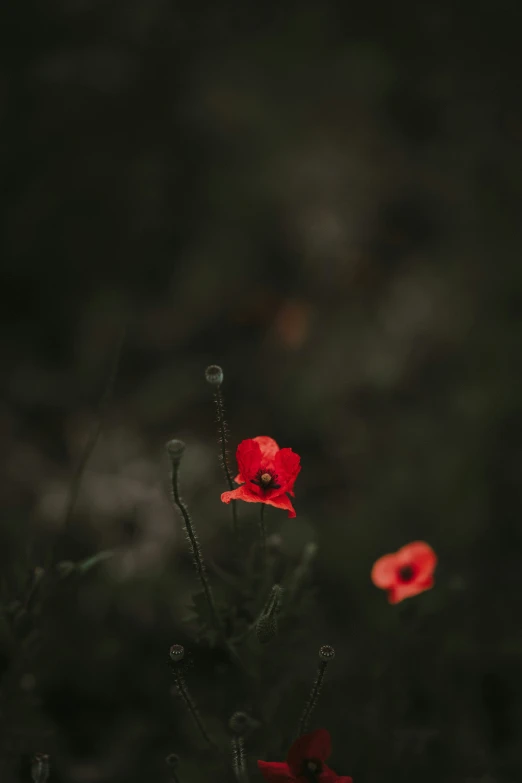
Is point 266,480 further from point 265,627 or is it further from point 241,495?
point 265,627

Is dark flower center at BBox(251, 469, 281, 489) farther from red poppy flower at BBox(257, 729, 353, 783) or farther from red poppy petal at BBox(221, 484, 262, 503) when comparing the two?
red poppy flower at BBox(257, 729, 353, 783)

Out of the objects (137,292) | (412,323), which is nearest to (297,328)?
(412,323)

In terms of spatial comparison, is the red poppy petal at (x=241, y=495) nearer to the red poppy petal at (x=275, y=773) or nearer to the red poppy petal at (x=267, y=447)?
the red poppy petal at (x=267, y=447)

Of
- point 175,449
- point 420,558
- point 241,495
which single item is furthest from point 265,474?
point 420,558

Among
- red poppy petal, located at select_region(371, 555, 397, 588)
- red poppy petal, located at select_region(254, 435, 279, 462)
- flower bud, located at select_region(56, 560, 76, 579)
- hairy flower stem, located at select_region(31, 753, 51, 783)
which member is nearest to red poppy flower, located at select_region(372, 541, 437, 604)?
red poppy petal, located at select_region(371, 555, 397, 588)

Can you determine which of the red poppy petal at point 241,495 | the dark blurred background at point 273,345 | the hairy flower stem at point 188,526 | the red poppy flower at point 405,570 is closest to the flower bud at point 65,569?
the dark blurred background at point 273,345

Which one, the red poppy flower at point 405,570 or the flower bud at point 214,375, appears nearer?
the flower bud at point 214,375
